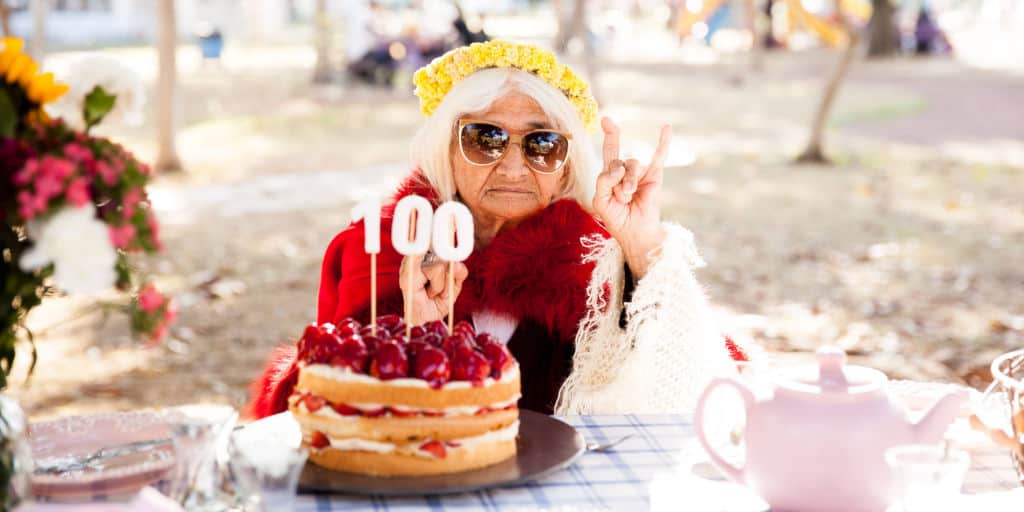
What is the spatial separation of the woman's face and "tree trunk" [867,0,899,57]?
29121mm

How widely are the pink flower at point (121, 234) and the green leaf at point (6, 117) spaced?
6.4 inches

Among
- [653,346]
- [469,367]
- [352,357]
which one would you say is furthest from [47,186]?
[653,346]

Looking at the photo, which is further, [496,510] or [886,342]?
[886,342]

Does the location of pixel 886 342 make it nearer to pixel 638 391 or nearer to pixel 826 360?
pixel 638 391

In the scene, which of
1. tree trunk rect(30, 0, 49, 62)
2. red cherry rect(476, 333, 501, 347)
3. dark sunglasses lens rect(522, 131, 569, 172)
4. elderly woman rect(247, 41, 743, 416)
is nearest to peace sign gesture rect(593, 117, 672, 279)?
elderly woman rect(247, 41, 743, 416)

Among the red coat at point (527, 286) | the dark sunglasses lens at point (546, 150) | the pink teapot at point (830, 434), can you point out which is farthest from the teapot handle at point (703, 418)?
the dark sunglasses lens at point (546, 150)

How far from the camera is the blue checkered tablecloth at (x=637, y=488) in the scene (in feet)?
5.70

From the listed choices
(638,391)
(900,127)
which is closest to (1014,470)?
(638,391)

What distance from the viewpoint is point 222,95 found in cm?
2081

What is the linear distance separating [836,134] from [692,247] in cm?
1372

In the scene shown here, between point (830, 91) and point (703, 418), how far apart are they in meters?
11.7

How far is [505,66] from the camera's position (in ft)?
9.55

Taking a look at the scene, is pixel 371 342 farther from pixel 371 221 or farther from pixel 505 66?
pixel 505 66

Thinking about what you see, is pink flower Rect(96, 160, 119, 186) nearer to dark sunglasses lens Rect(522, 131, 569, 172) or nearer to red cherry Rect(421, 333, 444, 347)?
red cherry Rect(421, 333, 444, 347)
